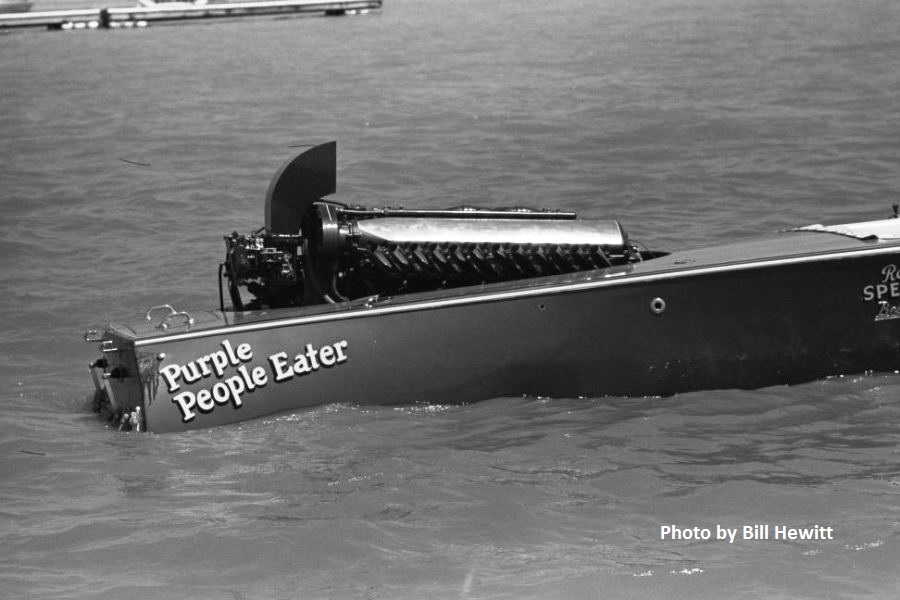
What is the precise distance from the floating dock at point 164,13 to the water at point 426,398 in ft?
45.5

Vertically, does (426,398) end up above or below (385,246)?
below

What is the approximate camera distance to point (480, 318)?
6.20 meters

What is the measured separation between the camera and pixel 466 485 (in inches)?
224

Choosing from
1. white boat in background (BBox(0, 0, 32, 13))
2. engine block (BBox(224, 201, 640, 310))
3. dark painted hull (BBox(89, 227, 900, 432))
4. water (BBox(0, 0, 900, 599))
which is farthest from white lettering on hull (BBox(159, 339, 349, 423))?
white boat in background (BBox(0, 0, 32, 13))

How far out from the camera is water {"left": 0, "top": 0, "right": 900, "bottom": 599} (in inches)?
197

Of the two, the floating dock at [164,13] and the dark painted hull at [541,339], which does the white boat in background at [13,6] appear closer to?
the floating dock at [164,13]

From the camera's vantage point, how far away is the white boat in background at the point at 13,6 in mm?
44781

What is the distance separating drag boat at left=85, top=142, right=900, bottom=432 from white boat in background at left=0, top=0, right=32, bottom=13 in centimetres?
4156

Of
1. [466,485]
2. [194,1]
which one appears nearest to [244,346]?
[466,485]

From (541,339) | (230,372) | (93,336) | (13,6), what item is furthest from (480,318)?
(13,6)

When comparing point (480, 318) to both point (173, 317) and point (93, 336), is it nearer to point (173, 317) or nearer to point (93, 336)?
point (173, 317)

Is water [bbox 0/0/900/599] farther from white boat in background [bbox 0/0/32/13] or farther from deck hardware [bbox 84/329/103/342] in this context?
white boat in background [bbox 0/0/32/13]

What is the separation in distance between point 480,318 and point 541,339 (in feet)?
1.06

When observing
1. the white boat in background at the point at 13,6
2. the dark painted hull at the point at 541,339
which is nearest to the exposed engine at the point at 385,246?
the dark painted hull at the point at 541,339
